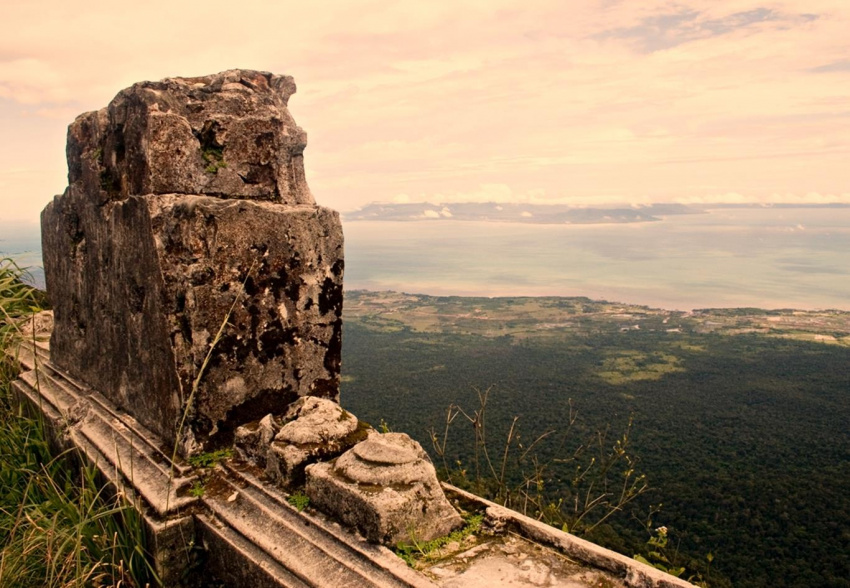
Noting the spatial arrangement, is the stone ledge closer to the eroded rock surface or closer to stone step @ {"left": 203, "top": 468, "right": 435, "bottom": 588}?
the eroded rock surface

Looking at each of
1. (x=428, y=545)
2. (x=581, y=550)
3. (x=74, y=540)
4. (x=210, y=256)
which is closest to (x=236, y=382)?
(x=210, y=256)

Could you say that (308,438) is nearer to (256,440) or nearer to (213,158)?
(256,440)

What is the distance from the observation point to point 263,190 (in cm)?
450

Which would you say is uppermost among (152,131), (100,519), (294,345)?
(152,131)

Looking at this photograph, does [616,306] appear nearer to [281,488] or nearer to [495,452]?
[495,452]

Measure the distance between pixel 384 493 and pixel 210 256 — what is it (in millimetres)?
1941

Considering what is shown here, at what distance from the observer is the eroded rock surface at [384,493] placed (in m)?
3.05

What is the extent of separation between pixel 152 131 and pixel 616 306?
12666 centimetres

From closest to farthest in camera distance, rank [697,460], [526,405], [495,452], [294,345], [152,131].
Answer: [152,131] < [294,345] < [495,452] < [697,460] < [526,405]

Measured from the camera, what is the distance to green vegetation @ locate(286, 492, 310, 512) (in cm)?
334

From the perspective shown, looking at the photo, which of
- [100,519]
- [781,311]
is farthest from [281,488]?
[781,311]

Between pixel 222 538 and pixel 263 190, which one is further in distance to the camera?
pixel 263 190

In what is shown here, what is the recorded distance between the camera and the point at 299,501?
11.1ft

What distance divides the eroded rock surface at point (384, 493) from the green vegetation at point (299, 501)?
0.13ft
